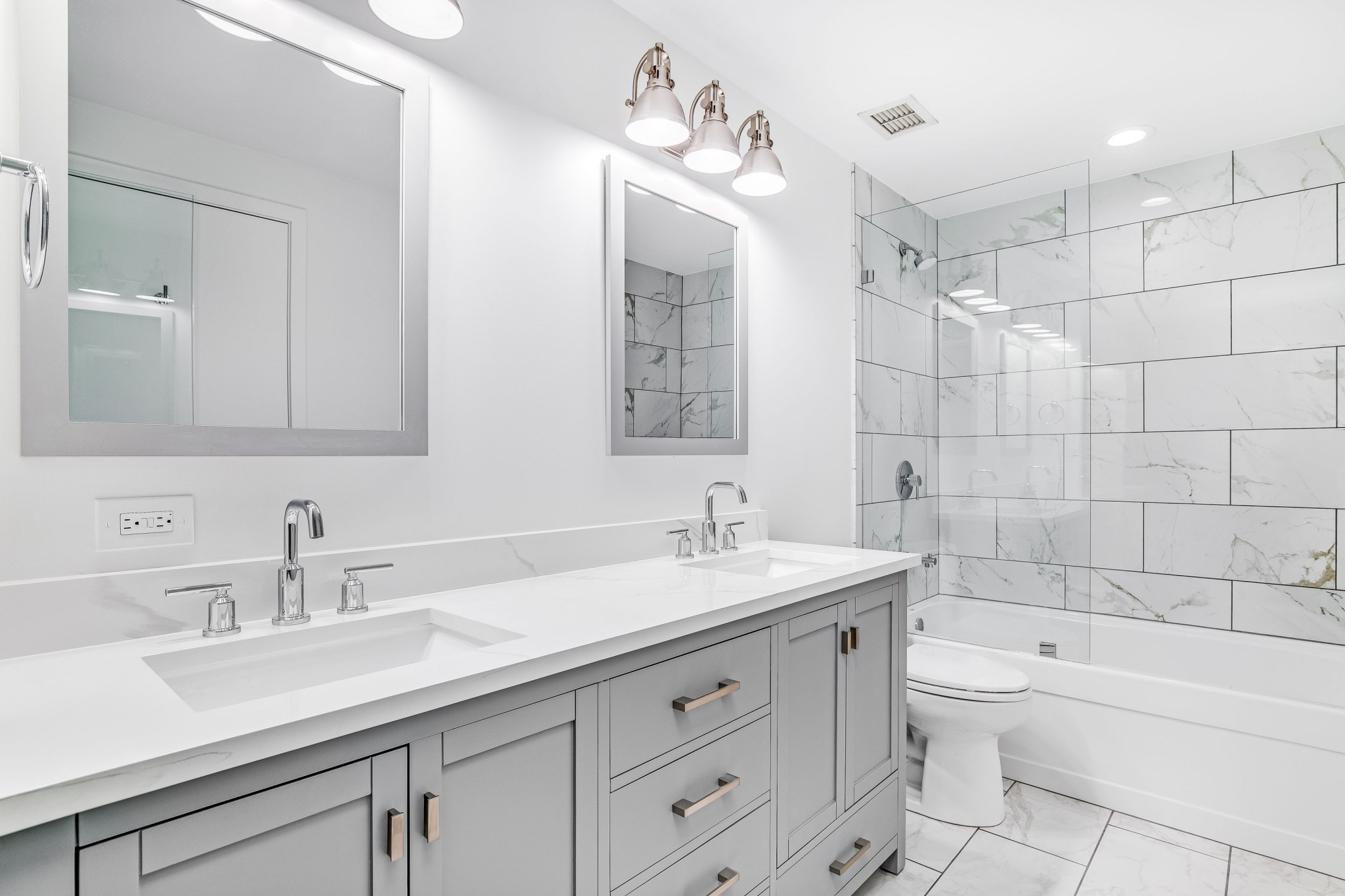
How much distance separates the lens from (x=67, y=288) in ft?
3.42

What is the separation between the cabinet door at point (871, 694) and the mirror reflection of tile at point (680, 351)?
0.73m

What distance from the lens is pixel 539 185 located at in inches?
67.5

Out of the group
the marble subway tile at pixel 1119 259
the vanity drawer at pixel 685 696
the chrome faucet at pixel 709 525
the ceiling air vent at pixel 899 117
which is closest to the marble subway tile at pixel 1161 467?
the marble subway tile at pixel 1119 259

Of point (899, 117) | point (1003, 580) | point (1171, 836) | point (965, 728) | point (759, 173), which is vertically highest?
point (899, 117)

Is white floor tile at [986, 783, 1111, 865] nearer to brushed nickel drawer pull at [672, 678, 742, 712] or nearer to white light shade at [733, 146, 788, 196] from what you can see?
brushed nickel drawer pull at [672, 678, 742, 712]

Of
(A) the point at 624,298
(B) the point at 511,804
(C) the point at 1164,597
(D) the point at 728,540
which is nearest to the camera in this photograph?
(B) the point at 511,804

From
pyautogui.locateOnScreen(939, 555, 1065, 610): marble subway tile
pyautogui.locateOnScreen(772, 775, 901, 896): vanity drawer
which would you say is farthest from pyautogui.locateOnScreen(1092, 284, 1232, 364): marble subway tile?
pyautogui.locateOnScreen(772, 775, 901, 896): vanity drawer

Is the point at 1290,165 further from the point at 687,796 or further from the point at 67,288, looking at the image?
the point at 67,288

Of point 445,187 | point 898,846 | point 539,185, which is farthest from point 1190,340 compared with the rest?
point 445,187

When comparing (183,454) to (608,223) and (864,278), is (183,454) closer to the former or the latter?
(608,223)

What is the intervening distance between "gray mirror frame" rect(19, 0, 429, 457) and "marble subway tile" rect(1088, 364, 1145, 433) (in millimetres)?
2906

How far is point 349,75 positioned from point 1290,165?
11.4 feet

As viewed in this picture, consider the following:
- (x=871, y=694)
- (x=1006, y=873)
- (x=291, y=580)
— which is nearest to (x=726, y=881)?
(x=871, y=694)

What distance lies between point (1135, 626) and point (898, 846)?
1.75m
